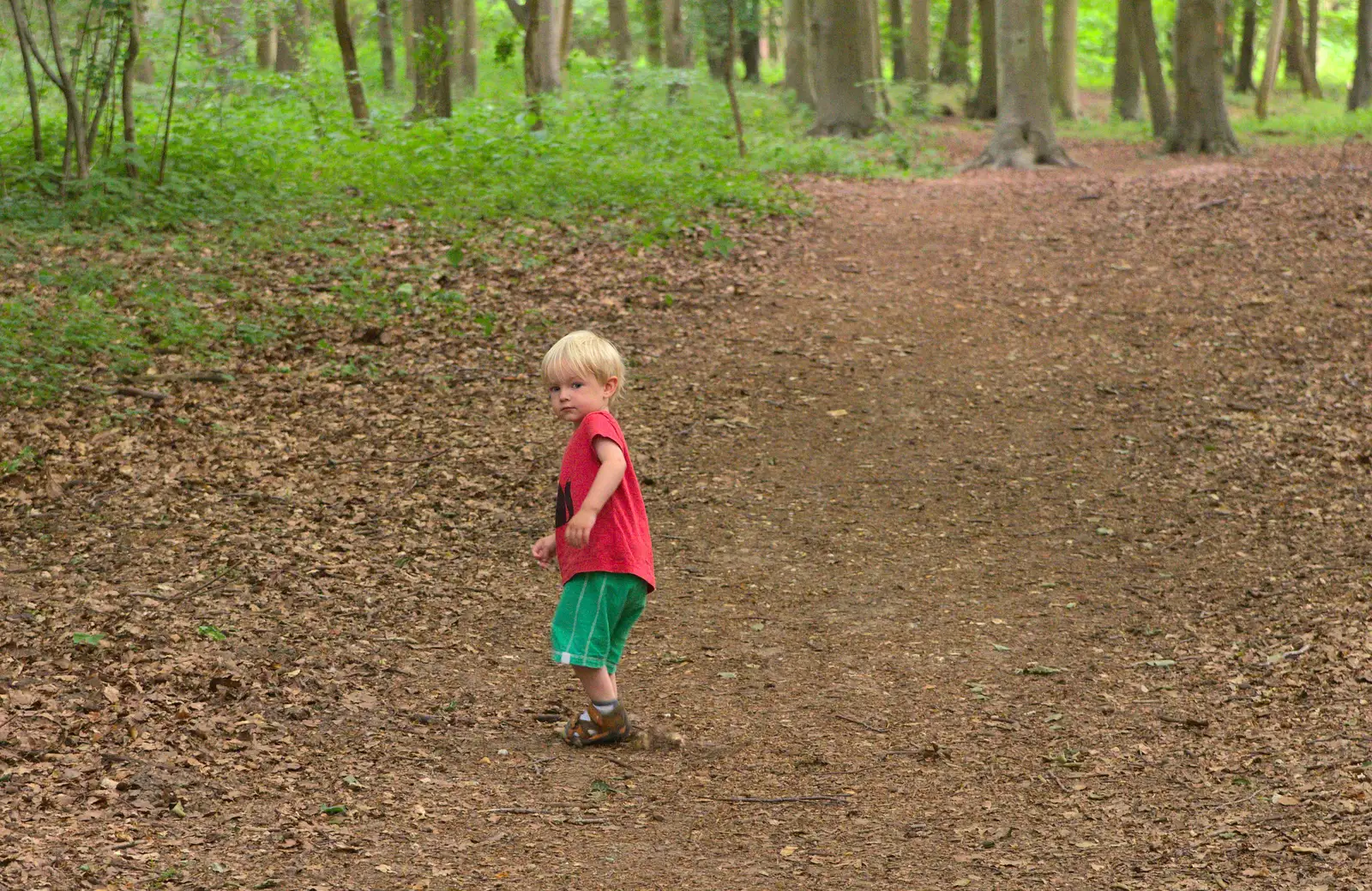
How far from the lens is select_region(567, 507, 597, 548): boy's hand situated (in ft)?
13.3

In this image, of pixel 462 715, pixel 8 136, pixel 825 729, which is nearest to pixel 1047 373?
pixel 825 729

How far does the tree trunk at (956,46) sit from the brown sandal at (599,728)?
93.0ft

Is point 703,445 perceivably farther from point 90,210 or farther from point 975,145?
point 975,145

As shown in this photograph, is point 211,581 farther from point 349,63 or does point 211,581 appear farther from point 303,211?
point 349,63

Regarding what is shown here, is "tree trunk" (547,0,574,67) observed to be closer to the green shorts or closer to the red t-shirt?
the red t-shirt

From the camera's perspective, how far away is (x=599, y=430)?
420 centimetres

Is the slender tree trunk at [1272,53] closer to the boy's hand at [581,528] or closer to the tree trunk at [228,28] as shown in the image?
the tree trunk at [228,28]

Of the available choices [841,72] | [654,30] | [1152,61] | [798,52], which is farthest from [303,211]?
[654,30]

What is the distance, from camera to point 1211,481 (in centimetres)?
703

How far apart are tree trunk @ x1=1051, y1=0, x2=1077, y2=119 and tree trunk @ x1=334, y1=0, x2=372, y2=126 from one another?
16309mm

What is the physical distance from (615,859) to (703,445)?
14.5ft

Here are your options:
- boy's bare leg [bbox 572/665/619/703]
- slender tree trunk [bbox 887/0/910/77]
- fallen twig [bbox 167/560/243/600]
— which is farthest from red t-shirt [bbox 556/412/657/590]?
slender tree trunk [bbox 887/0/910/77]

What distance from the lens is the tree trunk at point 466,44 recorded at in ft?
79.4

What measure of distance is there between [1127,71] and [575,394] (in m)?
27.0
